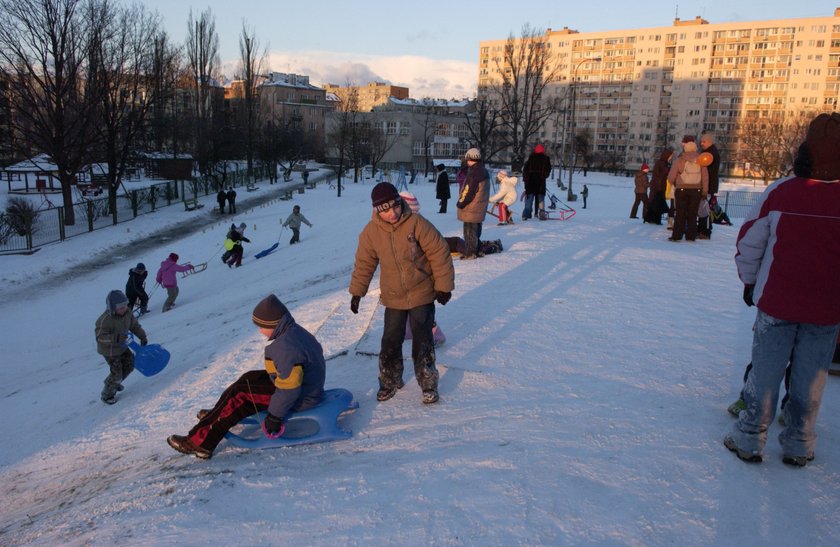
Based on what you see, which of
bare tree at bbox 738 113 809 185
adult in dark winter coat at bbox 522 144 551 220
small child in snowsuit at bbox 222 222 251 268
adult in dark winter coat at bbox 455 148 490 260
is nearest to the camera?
adult in dark winter coat at bbox 455 148 490 260

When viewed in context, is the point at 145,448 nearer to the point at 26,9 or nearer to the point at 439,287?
the point at 439,287

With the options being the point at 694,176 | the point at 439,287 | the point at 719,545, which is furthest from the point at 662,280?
the point at 719,545

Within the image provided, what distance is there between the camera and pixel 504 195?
13164mm

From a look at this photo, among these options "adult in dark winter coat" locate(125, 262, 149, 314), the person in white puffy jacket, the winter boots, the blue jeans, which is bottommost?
"adult in dark winter coat" locate(125, 262, 149, 314)

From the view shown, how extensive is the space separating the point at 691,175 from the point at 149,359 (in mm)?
9322

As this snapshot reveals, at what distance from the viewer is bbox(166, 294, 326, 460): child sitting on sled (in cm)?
396

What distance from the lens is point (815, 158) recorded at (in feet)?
10.2

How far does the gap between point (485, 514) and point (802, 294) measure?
83.3 inches

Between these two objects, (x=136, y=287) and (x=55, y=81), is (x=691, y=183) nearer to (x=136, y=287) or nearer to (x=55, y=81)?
(x=136, y=287)

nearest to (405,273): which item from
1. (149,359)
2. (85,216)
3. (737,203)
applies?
(149,359)

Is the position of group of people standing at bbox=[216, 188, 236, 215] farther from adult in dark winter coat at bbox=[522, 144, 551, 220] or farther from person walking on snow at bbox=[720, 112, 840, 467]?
person walking on snow at bbox=[720, 112, 840, 467]

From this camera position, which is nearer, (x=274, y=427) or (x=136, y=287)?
(x=274, y=427)

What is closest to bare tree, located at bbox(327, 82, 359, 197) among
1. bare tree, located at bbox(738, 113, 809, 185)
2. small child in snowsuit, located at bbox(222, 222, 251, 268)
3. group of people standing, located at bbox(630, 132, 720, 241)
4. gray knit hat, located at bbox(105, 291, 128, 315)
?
small child in snowsuit, located at bbox(222, 222, 251, 268)

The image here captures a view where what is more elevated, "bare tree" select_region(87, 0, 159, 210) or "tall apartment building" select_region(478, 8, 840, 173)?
"tall apartment building" select_region(478, 8, 840, 173)
